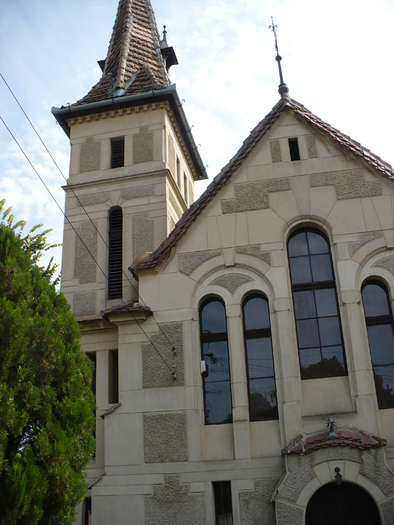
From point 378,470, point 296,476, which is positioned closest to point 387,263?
point 378,470

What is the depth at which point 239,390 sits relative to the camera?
12953 mm

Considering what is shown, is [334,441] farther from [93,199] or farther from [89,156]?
[89,156]

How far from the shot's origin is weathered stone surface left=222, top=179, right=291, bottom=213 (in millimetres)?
14734

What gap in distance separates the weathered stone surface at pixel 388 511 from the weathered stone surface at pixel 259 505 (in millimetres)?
2159

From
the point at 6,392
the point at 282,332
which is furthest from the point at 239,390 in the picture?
the point at 6,392

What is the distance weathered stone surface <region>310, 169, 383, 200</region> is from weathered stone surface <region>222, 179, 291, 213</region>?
84 cm

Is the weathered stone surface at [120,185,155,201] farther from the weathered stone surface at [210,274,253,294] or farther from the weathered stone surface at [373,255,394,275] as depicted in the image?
the weathered stone surface at [373,255,394,275]

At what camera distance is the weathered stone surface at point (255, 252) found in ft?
46.3

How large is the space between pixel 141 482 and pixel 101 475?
1.13 metres

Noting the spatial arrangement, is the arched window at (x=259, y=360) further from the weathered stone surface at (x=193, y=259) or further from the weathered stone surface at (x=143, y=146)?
the weathered stone surface at (x=143, y=146)

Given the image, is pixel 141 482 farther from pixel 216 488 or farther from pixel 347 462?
pixel 347 462

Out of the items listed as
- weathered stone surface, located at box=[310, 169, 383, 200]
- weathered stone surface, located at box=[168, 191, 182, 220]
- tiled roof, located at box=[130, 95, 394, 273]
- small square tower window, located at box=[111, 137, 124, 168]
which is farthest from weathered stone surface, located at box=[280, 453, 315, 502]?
small square tower window, located at box=[111, 137, 124, 168]

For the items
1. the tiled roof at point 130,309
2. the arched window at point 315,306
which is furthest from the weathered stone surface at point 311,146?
the tiled roof at point 130,309

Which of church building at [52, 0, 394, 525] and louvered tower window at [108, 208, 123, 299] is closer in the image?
church building at [52, 0, 394, 525]
